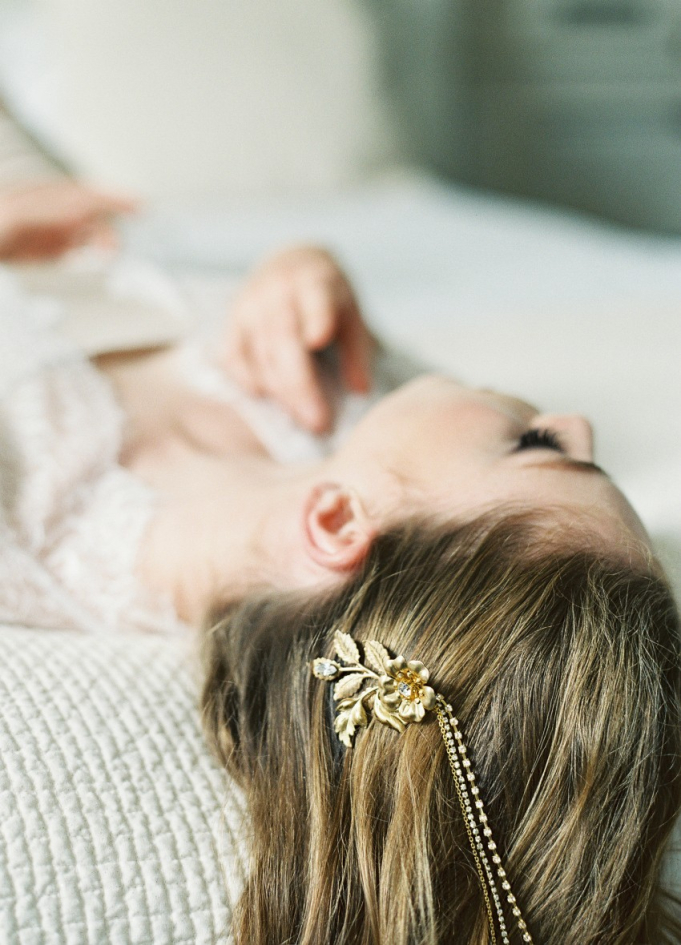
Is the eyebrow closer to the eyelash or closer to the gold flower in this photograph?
the eyelash

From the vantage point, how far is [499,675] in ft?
1.86

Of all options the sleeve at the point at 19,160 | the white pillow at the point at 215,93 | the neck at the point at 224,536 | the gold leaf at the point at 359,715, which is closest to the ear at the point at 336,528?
the neck at the point at 224,536

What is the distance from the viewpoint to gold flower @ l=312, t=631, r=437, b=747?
0.56 meters

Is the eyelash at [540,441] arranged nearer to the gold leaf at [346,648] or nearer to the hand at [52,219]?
the gold leaf at [346,648]

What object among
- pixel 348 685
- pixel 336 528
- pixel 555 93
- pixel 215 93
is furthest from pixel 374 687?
pixel 555 93

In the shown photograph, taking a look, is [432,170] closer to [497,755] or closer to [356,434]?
[356,434]

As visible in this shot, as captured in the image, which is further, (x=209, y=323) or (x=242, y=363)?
(x=209, y=323)

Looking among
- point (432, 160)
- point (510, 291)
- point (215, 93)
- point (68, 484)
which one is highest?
point (215, 93)

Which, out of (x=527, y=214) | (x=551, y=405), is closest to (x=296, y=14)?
(x=527, y=214)

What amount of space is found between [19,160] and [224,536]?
1.24 metres

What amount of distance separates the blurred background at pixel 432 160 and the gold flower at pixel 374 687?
0.77 ft

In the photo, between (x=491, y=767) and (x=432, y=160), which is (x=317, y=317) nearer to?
(x=491, y=767)

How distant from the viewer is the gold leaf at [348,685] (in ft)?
1.90

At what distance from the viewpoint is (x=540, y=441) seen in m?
0.72
